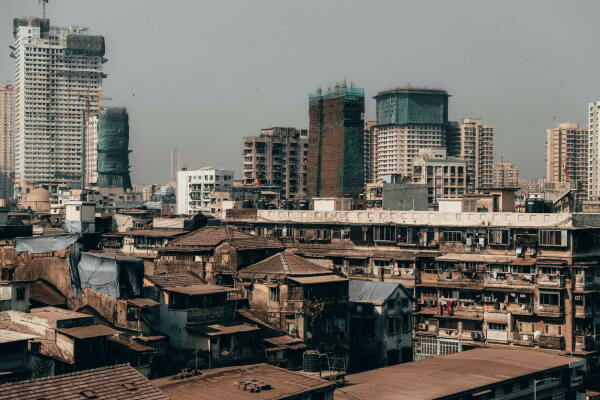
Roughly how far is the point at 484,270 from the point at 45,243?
4109 cm

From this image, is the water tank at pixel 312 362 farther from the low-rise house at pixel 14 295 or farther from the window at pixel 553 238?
the window at pixel 553 238

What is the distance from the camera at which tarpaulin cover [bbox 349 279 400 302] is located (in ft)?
246

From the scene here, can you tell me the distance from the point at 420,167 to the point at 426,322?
377 ft

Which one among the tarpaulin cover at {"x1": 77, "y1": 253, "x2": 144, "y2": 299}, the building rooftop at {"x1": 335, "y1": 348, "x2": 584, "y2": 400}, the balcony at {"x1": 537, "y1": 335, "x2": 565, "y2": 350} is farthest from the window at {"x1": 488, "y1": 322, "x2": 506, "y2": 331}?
the tarpaulin cover at {"x1": 77, "y1": 253, "x2": 144, "y2": 299}

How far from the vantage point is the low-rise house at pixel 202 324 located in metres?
59.8

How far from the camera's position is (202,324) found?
61.6 m

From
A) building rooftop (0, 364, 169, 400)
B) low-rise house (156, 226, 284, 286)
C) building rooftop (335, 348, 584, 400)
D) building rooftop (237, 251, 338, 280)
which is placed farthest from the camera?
low-rise house (156, 226, 284, 286)

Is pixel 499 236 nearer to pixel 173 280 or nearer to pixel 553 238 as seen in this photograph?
pixel 553 238

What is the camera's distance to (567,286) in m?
77.3

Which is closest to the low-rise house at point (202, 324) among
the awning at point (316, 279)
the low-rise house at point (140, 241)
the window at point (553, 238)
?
the awning at point (316, 279)

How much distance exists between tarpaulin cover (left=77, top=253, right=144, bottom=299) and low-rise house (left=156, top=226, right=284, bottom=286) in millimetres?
12188

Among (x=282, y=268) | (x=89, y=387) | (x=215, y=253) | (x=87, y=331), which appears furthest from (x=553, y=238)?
(x=89, y=387)

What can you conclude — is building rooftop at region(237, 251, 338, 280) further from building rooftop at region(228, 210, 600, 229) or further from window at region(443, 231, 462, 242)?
building rooftop at region(228, 210, 600, 229)

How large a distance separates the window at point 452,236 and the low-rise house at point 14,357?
160ft
